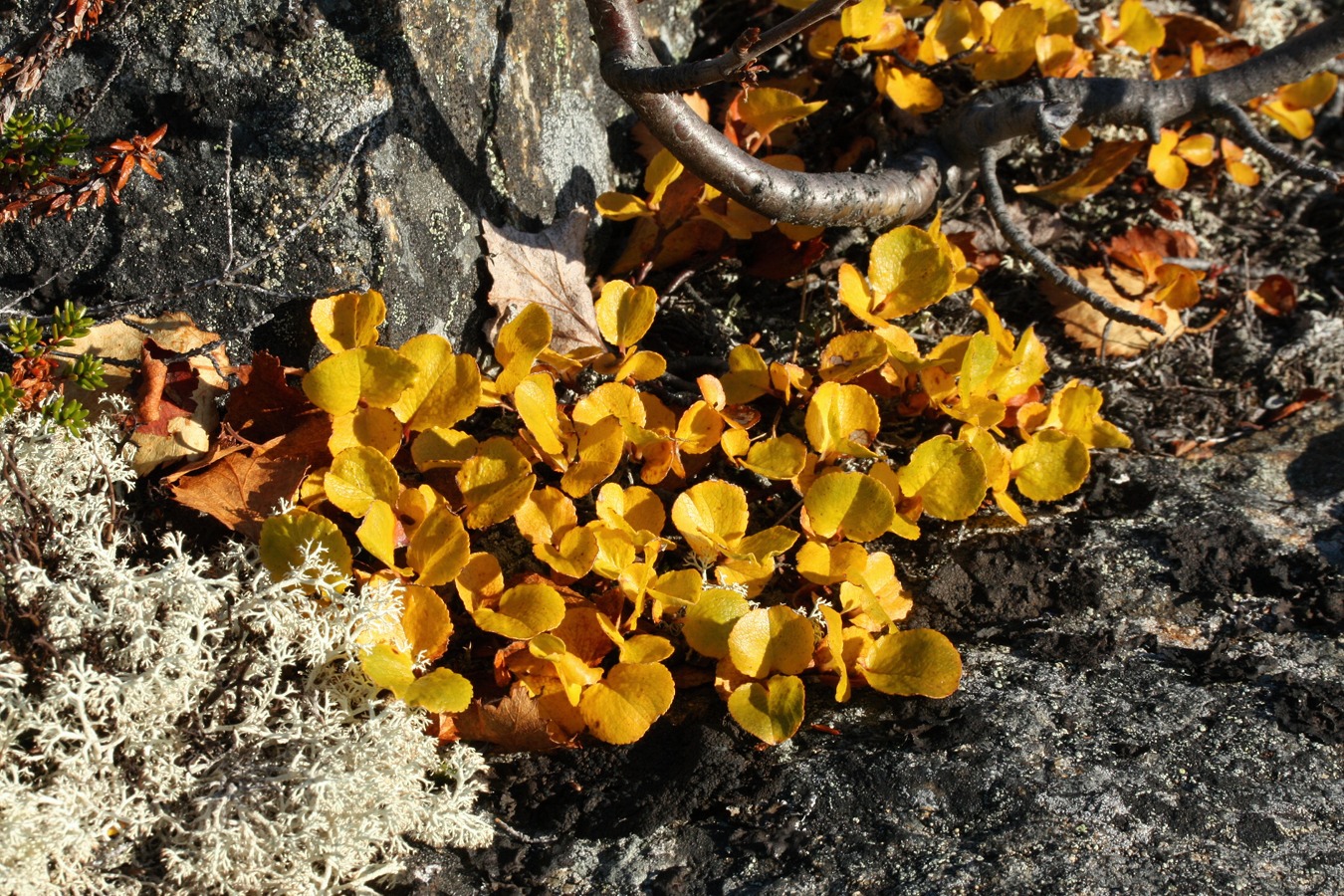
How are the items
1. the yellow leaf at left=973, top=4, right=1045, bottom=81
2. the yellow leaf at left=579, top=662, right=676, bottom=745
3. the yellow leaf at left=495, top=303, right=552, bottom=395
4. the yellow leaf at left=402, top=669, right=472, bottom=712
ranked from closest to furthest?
the yellow leaf at left=402, top=669, right=472, bottom=712, the yellow leaf at left=579, top=662, right=676, bottom=745, the yellow leaf at left=495, top=303, right=552, bottom=395, the yellow leaf at left=973, top=4, right=1045, bottom=81

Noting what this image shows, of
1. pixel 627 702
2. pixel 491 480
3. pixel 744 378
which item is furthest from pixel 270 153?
pixel 627 702

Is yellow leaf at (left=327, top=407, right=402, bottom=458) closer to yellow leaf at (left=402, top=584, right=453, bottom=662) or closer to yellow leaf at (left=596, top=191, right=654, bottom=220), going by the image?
yellow leaf at (left=402, top=584, right=453, bottom=662)

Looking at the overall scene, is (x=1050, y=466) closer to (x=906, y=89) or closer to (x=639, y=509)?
(x=639, y=509)

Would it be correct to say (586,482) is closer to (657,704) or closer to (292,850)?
(657,704)

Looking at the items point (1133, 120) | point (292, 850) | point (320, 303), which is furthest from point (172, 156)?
point (1133, 120)

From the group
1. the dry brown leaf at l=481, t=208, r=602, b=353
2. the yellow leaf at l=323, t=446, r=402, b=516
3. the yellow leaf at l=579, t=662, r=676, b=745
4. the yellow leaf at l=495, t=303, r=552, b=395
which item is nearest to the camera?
the yellow leaf at l=579, t=662, r=676, b=745

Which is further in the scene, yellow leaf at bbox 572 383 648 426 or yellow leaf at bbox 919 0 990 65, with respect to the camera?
yellow leaf at bbox 919 0 990 65

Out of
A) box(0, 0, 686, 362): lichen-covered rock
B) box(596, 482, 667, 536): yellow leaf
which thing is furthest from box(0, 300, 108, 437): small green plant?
box(596, 482, 667, 536): yellow leaf
